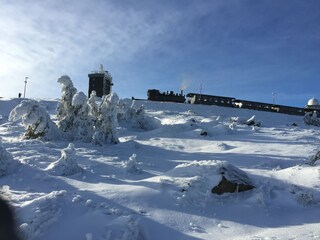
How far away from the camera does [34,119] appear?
18859 millimetres

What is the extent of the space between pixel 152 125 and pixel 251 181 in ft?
61.2

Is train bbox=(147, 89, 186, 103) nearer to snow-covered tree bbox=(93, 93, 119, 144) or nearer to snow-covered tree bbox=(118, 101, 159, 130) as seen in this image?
snow-covered tree bbox=(118, 101, 159, 130)

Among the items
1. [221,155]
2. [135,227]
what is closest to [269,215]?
[135,227]

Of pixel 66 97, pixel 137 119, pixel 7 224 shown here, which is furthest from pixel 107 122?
pixel 7 224

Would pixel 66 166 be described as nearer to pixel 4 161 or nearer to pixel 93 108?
pixel 4 161

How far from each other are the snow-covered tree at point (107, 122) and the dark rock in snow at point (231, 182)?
9.95 m

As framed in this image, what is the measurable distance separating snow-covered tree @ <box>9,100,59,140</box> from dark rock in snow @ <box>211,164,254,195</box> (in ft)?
38.8

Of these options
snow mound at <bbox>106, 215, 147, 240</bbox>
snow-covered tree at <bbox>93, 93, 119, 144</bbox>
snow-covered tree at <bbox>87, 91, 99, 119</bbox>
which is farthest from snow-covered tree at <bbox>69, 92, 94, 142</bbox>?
snow mound at <bbox>106, 215, 147, 240</bbox>

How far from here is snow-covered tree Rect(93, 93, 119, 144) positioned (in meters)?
19.3

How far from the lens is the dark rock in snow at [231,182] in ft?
32.9

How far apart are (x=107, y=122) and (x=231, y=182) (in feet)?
35.8

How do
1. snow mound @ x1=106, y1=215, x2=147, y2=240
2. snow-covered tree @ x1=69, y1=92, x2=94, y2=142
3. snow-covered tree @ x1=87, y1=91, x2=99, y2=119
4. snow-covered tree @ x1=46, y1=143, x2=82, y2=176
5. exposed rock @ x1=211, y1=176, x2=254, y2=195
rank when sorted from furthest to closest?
1. snow-covered tree @ x1=87, y1=91, x2=99, y2=119
2. snow-covered tree @ x1=69, y1=92, x2=94, y2=142
3. snow-covered tree @ x1=46, y1=143, x2=82, y2=176
4. exposed rock @ x1=211, y1=176, x2=254, y2=195
5. snow mound @ x1=106, y1=215, x2=147, y2=240

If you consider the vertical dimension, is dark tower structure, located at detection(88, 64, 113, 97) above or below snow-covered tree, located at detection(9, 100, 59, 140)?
above

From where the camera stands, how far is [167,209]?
8.77 meters
